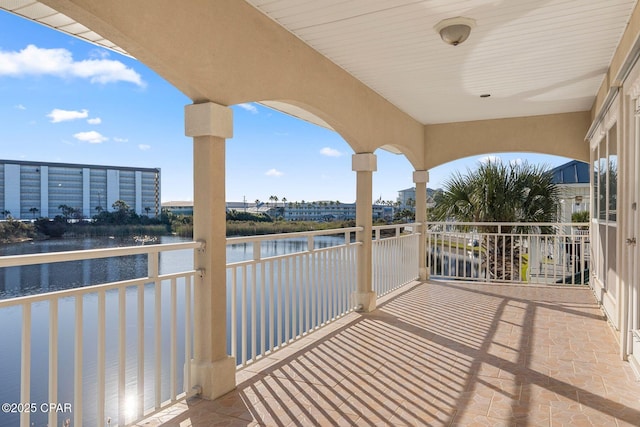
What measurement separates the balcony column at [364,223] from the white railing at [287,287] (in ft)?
0.40

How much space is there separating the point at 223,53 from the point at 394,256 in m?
4.05

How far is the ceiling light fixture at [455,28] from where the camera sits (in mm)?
3131

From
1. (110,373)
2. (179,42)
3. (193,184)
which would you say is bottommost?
(110,373)

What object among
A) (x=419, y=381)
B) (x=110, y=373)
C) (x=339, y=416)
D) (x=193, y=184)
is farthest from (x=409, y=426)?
(x=110, y=373)

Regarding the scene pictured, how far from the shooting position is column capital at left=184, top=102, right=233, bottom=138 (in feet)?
8.32

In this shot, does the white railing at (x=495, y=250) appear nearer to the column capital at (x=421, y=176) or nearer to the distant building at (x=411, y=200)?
the distant building at (x=411, y=200)

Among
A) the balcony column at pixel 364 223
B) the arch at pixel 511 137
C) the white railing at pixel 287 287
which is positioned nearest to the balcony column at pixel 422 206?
the arch at pixel 511 137

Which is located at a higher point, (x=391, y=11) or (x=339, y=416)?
(x=391, y=11)

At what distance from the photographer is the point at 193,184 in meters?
2.62

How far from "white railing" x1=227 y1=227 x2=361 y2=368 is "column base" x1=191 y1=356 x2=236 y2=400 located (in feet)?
0.72

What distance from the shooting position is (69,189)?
477 cm

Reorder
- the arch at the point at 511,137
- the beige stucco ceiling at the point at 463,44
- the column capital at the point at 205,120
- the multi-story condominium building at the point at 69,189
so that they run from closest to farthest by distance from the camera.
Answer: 1. the column capital at the point at 205,120
2. the beige stucco ceiling at the point at 463,44
3. the multi-story condominium building at the point at 69,189
4. the arch at the point at 511,137

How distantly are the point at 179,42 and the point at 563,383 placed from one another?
3.33 m

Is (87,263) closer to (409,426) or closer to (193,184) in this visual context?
(193,184)
